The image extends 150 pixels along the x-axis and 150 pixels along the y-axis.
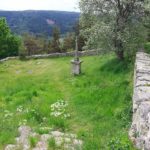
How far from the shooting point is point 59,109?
15.4 m

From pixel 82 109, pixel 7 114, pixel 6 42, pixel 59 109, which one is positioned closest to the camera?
pixel 7 114

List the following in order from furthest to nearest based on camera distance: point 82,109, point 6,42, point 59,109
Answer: point 6,42
point 59,109
point 82,109

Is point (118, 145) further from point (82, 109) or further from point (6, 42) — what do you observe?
point (6, 42)

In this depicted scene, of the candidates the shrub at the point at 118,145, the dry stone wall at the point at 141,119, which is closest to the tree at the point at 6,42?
the dry stone wall at the point at 141,119

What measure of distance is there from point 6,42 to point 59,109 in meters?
41.6

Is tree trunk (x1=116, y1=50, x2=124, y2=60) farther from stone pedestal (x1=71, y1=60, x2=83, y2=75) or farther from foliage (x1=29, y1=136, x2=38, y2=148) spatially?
foliage (x1=29, y1=136, x2=38, y2=148)

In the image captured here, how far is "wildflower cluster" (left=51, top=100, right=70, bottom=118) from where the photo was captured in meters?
14.4

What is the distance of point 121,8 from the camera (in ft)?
81.3

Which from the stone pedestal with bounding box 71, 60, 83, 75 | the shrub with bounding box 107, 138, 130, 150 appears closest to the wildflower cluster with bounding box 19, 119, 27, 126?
the shrub with bounding box 107, 138, 130, 150

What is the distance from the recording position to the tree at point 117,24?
23.9 m

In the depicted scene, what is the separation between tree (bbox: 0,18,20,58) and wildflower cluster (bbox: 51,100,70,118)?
38.0m

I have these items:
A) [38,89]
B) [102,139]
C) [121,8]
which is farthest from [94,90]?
[121,8]

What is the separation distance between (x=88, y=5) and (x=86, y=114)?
12.9 meters

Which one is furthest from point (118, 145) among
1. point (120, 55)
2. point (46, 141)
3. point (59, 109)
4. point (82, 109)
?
point (120, 55)
